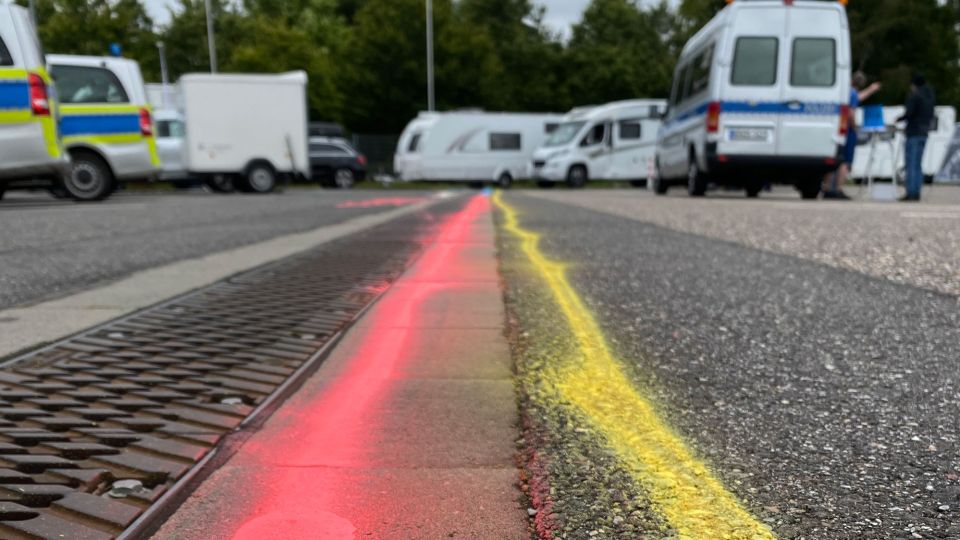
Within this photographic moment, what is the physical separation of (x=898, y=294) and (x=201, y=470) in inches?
107

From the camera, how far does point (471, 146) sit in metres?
27.2

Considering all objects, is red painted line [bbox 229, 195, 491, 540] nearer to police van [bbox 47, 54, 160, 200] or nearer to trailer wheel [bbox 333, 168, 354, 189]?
police van [bbox 47, 54, 160, 200]

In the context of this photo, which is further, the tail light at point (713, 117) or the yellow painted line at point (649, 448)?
the tail light at point (713, 117)

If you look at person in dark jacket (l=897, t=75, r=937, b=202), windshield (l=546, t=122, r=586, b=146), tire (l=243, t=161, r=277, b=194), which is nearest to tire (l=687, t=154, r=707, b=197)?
person in dark jacket (l=897, t=75, r=937, b=202)

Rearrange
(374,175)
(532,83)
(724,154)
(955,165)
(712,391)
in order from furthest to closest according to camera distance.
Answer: (532,83)
(374,175)
(955,165)
(724,154)
(712,391)

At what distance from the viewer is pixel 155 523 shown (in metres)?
1.09

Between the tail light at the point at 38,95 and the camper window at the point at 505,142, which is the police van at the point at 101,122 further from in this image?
the camper window at the point at 505,142

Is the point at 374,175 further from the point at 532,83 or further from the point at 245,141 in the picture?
the point at 532,83

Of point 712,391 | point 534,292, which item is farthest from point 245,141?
point 712,391

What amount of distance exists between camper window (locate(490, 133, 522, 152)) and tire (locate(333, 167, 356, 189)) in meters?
5.45

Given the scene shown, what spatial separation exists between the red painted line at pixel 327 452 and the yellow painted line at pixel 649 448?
1.45ft

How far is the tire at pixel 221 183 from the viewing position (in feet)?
63.0

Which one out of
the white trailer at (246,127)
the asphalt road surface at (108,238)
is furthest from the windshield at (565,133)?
the asphalt road surface at (108,238)

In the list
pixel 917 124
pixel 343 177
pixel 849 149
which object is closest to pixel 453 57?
pixel 343 177
